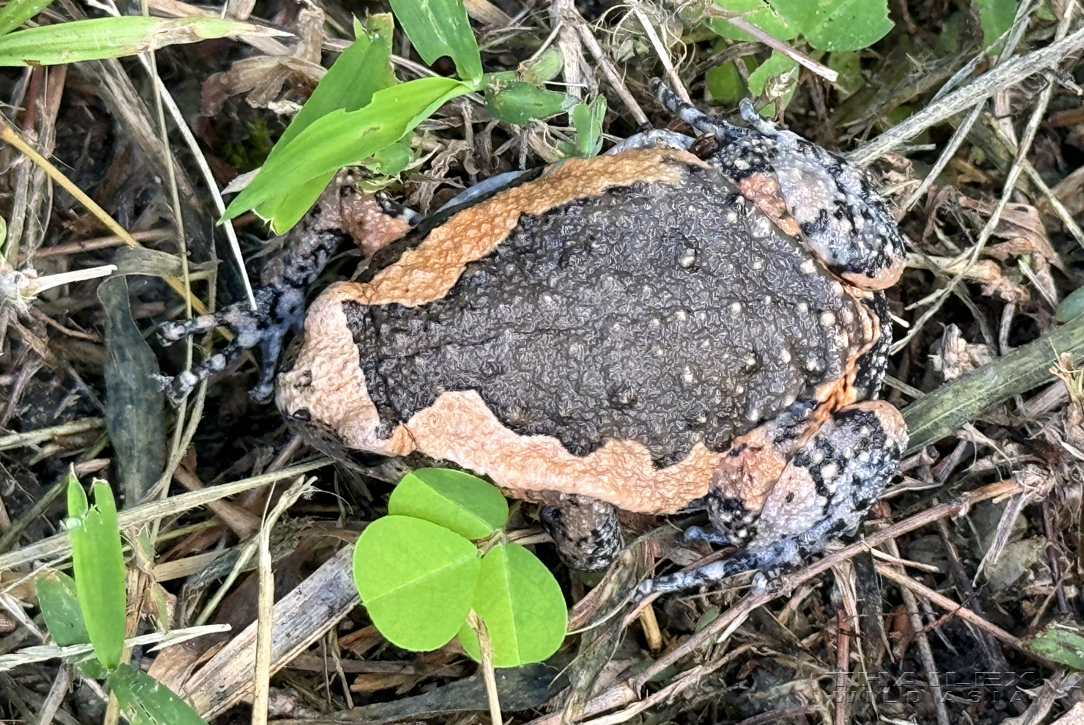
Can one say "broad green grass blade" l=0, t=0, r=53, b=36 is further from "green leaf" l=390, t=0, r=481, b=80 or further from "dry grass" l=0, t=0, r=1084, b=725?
"green leaf" l=390, t=0, r=481, b=80

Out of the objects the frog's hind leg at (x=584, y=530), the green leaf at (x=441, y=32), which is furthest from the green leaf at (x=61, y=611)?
the green leaf at (x=441, y=32)

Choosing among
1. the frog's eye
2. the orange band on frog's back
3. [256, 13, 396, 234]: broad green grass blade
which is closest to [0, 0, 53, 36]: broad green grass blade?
[256, 13, 396, 234]: broad green grass blade

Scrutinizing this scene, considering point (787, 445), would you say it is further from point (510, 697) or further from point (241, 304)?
point (241, 304)

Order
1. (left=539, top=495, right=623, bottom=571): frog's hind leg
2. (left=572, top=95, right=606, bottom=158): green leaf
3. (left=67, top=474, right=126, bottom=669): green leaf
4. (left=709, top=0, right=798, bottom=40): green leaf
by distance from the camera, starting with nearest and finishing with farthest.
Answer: (left=67, top=474, right=126, bottom=669): green leaf
(left=572, top=95, right=606, bottom=158): green leaf
(left=539, top=495, right=623, bottom=571): frog's hind leg
(left=709, top=0, right=798, bottom=40): green leaf

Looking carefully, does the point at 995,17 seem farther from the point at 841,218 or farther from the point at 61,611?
the point at 61,611

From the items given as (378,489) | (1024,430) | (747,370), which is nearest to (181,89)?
(378,489)

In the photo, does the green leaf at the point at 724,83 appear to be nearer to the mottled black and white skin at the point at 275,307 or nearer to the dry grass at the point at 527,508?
the dry grass at the point at 527,508

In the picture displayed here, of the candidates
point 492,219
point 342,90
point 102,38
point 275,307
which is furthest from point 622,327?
point 102,38
